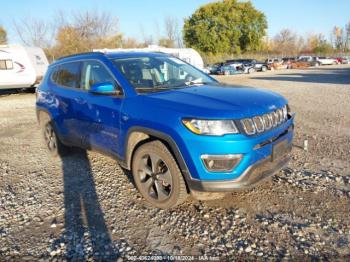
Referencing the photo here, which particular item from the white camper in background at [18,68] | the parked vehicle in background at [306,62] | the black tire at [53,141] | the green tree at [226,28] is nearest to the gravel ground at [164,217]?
the black tire at [53,141]

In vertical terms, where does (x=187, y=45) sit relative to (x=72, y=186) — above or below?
above

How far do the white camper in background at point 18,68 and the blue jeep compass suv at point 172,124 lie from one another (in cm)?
1348

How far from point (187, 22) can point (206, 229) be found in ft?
175

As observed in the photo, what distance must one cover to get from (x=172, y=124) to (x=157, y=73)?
1.26 metres

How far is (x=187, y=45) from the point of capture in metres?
52.1

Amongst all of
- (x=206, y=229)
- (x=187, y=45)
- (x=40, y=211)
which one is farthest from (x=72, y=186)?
Answer: (x=187, y=45)

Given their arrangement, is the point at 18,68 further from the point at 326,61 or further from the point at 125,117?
the point at 326,61

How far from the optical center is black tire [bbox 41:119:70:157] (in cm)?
535

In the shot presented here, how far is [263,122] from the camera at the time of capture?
3.11 m

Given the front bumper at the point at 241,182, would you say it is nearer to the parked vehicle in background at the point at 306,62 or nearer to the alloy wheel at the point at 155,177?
the alloy wheel at the point at 155,177

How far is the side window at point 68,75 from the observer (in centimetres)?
462

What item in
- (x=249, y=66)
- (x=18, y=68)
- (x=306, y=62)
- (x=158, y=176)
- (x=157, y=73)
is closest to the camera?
(x=158, y=176)

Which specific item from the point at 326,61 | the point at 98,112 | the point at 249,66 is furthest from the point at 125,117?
the point at 326,61

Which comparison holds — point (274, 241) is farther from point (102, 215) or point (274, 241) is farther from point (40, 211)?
point (40, 211)
